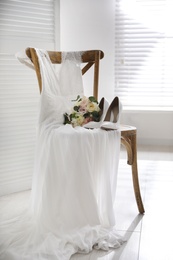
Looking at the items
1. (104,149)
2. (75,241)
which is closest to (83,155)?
(104,149)

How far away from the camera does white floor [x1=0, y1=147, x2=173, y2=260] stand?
175 centimetres

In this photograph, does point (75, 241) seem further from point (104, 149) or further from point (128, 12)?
point (128, 12)

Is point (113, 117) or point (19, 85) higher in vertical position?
point (19, 85)

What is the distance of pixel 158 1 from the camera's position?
3.89 meters

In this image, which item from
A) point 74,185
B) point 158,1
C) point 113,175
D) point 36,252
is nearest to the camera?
point 36,252

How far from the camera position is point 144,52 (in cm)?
399

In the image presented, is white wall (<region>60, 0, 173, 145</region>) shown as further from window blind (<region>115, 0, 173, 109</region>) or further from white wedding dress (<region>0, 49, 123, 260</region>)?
white wedding dress (<region>0, 49, 123, 260</region>)

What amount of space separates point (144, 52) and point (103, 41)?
45 centimetres

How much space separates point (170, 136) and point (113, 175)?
2.15m

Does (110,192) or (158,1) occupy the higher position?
(158,1)

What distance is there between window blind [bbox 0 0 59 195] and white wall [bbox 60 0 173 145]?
1.35 meters

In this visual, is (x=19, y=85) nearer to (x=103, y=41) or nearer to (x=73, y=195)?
(x=73, y=195)

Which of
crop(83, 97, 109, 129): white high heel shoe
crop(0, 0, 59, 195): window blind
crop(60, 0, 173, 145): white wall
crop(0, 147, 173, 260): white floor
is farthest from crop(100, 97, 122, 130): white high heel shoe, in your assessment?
crop(60, 0, 173, 145): white wall

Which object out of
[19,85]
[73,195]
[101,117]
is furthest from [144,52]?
[73,195]
